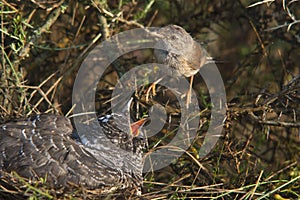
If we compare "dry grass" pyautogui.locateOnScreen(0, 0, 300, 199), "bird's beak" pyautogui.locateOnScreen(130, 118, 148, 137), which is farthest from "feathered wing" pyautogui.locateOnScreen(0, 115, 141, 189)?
"bird's beak" pyautogui.locateOnScreen(130, 118, 148, 137)

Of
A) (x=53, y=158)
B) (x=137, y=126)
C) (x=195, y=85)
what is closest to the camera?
(x=53, y=158)

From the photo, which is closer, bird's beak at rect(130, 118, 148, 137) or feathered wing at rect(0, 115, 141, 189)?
feathered wing at rect(0, 115, 141, 189)

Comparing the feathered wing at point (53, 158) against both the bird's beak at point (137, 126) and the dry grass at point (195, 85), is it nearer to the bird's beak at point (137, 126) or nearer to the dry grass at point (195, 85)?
the dry grass at point (195, 85)

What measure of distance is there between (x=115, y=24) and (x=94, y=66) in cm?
43

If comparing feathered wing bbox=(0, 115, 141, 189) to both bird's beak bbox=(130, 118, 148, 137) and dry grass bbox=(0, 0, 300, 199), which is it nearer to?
dry grass bbox=(0, 0, 300, 199)

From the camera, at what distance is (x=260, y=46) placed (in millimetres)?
4484

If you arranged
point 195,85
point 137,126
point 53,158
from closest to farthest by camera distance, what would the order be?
point 53,158
point 137,126
point 195,85

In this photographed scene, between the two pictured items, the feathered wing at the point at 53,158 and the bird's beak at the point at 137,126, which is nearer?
the feathered wing at the point at 53,158

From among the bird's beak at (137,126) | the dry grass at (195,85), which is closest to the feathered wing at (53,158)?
the dry grass at (195,85)

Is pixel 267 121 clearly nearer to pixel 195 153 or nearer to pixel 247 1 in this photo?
pixel 195 153

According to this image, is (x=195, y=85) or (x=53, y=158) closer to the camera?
(x=53, y=158)

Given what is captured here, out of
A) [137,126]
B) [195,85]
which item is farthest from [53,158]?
[195,85]

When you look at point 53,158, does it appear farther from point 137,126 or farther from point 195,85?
point 195,85

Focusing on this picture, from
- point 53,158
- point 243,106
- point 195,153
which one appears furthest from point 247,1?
point 53,158
